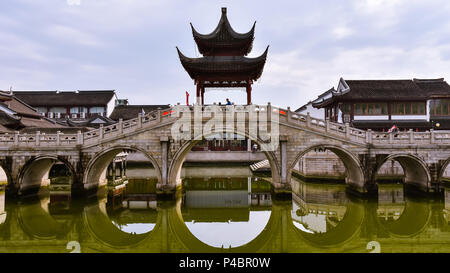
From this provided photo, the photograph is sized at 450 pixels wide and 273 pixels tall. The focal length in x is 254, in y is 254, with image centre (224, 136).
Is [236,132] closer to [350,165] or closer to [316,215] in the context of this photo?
[316,215]

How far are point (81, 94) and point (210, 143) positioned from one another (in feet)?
75.5

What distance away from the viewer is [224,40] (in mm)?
19906

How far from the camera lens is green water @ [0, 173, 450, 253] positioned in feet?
34.9

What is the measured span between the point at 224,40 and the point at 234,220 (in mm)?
13582

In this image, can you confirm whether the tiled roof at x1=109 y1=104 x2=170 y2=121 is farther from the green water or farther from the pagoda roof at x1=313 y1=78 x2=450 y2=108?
the pagoda roof at x1=313 y1=78 x2=450 y2=108

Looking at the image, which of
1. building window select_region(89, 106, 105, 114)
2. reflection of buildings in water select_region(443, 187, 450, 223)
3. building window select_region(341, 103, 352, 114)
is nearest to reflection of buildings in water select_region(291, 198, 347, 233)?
reflection of buildings in water select_region(443, 187, 450, 223)

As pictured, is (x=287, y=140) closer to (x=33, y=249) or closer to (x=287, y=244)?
(x=287, y=244)

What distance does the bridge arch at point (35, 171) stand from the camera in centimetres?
1589

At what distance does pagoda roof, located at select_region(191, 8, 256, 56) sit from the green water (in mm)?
11524

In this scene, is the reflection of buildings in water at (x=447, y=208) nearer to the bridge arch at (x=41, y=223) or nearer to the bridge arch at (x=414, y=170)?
the bridge arch at (x=414, y=170)

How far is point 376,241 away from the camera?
1089 cm

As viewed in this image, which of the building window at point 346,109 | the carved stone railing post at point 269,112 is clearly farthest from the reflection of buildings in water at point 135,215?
the building window at point 346,109

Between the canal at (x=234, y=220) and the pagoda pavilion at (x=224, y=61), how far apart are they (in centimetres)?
769

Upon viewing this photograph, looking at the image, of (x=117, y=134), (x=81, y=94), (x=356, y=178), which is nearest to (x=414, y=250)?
(x=356, y=178)
